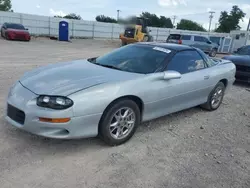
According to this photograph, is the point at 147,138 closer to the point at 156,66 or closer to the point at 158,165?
the point at 158,165

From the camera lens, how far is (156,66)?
12.4 ft

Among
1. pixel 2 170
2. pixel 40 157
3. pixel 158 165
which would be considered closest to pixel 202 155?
pixel 158 165

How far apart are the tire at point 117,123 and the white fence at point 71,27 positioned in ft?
72.1

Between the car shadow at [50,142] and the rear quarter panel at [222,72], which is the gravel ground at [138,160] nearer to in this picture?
the car shadow at [50,142]

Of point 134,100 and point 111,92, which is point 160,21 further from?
point 111,92

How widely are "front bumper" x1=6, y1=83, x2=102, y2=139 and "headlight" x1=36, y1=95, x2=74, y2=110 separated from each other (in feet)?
0.16

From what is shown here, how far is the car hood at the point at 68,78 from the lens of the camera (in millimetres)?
2971

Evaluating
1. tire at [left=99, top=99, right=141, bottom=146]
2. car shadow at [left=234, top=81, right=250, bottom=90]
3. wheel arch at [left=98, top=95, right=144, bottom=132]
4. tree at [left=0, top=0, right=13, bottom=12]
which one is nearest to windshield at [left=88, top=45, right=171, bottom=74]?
wheel arch at [left=98, top=95, right=144, bottom=132]

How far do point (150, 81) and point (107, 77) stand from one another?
645 mm

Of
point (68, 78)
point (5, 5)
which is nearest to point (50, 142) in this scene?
point (68, 78)

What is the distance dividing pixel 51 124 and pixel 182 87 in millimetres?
2229

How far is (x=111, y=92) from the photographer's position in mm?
3047

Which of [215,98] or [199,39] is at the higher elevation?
[199,39]

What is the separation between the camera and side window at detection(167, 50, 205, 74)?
158 inches
